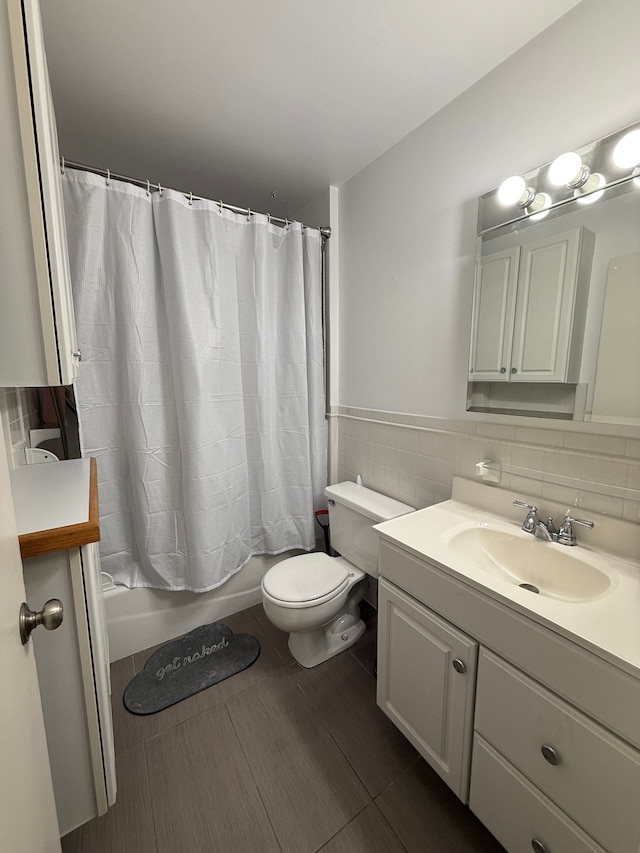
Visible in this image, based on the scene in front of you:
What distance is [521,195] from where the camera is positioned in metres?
1.12

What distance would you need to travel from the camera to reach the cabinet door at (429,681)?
935 mm

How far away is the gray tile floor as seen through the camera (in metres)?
0.99

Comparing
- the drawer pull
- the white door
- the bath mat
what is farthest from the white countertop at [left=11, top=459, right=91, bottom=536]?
the drawer pull

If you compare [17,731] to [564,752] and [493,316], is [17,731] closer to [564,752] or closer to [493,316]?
[564,752]

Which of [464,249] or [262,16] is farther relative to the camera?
[464,249]

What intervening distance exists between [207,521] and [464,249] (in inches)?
63.4

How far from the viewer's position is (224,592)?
1873 millimetres

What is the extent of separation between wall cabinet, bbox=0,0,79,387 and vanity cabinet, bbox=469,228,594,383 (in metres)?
1.27

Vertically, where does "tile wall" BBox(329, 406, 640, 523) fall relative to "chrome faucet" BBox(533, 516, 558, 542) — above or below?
above

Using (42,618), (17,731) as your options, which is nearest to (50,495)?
(42,618)

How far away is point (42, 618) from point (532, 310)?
1.49 m

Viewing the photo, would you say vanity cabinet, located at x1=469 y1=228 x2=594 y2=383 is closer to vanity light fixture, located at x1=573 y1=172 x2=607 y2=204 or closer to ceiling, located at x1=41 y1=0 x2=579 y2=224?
vanity light fixture, located at x1=573 y1=172 x2=607 y2=204

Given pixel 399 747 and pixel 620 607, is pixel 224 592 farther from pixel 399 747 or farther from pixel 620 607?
pixel 620 607

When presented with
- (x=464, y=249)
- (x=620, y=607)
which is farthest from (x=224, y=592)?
(x=464, y=249)
